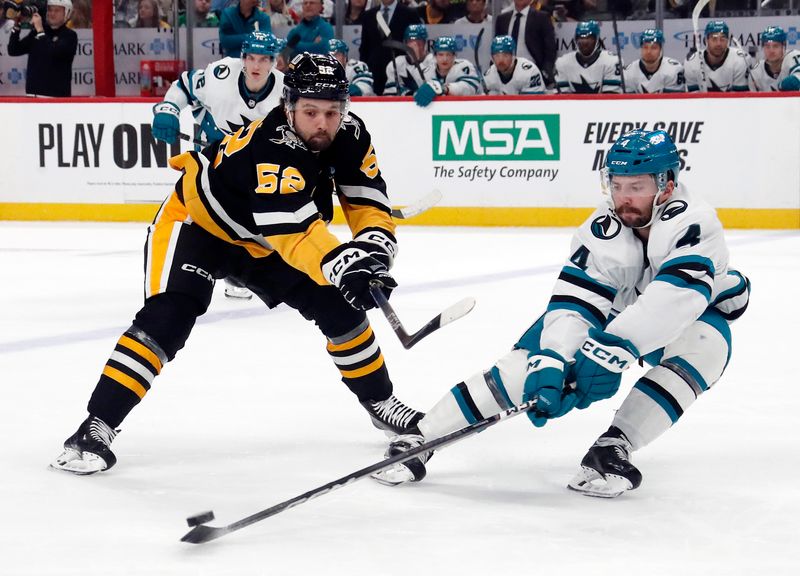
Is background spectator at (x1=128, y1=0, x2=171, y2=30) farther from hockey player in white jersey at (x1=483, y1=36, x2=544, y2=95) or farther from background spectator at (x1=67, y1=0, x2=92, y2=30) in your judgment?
hockey player in white jersey at (x1=483, y1=36, x2=544, y2=95)

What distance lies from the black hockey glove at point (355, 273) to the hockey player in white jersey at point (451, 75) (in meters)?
5.79

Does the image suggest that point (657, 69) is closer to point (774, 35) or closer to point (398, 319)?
point (774, 35)

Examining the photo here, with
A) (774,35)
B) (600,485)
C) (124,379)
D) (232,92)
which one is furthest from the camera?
(774,35)

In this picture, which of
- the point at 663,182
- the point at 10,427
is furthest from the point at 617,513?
the point at 10,427

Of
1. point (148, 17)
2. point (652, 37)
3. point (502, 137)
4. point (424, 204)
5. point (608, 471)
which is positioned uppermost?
point (652, 37)

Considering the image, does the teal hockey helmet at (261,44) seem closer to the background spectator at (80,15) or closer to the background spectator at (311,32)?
the background spectator at (311,32)

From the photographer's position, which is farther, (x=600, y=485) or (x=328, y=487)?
(x=600, y=485)

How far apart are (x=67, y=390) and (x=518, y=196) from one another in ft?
16.6

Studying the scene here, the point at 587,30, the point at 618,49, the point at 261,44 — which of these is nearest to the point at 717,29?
the point at 618,49

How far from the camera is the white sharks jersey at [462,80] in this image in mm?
8328

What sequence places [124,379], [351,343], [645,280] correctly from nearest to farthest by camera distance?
[645,280] < [124,379] < [351,343]

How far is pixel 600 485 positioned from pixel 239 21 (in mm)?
6439

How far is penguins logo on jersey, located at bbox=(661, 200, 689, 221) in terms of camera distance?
2.45 metres

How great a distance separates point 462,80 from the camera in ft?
27.5
